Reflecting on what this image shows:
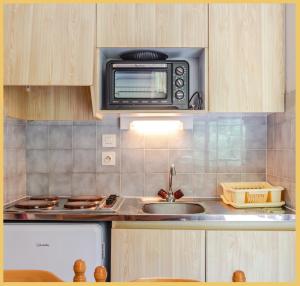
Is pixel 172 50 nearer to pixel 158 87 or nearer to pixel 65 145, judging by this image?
pixel 158 87

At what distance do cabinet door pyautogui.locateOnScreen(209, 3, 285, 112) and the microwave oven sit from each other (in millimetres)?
179

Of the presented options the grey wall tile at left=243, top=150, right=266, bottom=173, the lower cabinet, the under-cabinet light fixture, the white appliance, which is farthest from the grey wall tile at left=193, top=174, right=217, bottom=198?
the white appliance

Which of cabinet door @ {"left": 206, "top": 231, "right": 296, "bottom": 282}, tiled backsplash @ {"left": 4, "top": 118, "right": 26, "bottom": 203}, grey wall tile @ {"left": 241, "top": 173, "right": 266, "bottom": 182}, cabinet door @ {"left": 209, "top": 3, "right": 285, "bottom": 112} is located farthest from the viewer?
grey wall tile @ {"left": 241, "top": 173, "right": 266, "bottom": 182}

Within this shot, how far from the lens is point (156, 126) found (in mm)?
2643

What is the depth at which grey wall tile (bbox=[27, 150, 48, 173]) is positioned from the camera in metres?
2.67

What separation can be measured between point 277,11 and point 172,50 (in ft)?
2.17

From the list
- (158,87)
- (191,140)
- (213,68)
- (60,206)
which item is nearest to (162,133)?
(191,140)

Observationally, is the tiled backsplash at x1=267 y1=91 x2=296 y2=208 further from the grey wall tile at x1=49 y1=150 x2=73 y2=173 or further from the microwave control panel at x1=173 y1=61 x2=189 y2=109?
the grey wall tile at x1=49 y1=150 x2=73 y2=173

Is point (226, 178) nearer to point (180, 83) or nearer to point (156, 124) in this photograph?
point (156, 124)

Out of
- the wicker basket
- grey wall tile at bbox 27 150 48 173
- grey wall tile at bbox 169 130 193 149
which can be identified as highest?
grey wall tile at bbox 169 130 193 149

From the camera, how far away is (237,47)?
2.28 m

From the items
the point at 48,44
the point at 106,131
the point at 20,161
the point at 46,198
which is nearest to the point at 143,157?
the point at 106,131

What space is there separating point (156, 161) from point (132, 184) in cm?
23

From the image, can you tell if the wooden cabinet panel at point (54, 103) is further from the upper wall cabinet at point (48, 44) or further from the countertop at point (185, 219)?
the countertop at point (185, 219)
